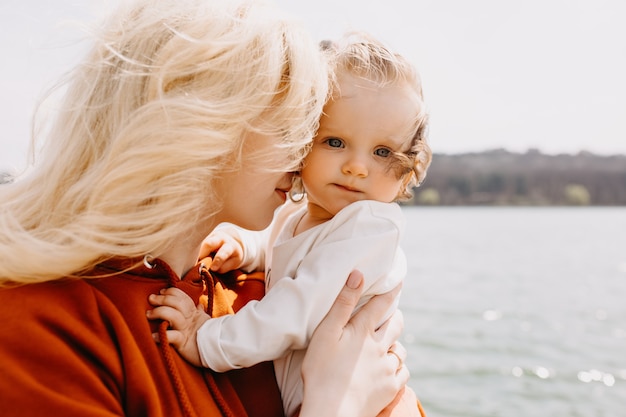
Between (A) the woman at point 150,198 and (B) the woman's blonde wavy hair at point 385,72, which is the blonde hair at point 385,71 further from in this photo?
(A) the woman at point 150,198

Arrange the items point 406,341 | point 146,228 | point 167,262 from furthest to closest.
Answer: point 406,341 → point 167,262 → point 146,228

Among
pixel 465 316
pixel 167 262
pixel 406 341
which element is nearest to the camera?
pixel 167 262

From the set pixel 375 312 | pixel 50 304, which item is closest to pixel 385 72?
pixel 375 312

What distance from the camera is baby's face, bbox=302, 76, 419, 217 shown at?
173 cm

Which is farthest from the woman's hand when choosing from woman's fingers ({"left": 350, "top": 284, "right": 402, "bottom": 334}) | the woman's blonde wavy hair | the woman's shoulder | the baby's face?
the woman's shoulder

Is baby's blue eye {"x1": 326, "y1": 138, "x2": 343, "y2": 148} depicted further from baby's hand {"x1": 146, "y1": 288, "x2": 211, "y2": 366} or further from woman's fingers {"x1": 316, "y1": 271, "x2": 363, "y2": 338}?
baby's hand {"x1": 146, "y1": 288, "x2": 211, "y2": 366}

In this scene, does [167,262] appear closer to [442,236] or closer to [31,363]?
[31,363]

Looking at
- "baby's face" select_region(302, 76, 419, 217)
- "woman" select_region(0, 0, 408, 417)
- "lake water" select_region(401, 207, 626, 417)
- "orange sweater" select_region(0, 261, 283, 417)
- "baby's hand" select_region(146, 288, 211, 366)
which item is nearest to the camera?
"orange sweater" select_region(0, 261, 283, 417)

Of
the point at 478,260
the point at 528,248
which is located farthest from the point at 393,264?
the point at 528,248

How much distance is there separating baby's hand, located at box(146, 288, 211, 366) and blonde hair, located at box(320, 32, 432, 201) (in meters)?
0.68

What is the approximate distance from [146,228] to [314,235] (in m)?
0.49

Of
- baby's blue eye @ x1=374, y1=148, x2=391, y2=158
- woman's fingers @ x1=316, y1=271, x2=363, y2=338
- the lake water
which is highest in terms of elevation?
baby's blue eye @ x1=374, y1=148, x2=391, y2=158

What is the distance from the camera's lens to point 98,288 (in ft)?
4.61

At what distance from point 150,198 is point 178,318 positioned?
28 cm
